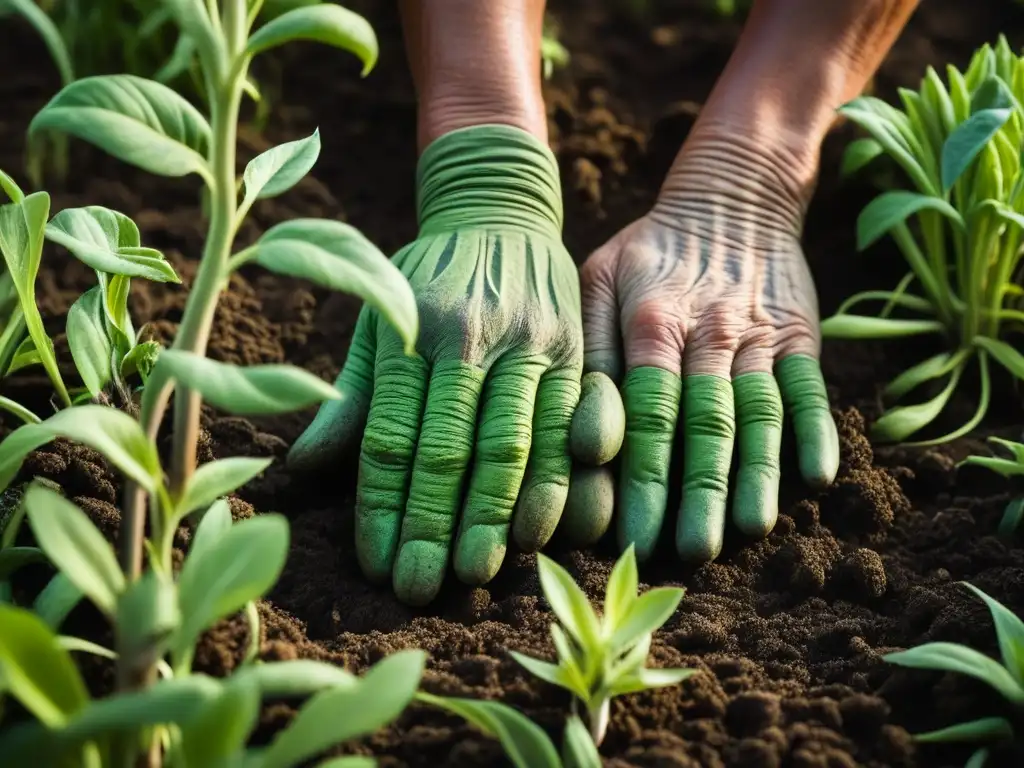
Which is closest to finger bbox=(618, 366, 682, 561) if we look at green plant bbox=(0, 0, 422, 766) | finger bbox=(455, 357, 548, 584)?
finger bbox=(455, 357, 548, 584)

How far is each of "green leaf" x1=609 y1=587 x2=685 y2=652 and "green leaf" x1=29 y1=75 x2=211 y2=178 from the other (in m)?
0.53

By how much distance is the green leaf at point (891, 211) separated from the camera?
4.36 ft

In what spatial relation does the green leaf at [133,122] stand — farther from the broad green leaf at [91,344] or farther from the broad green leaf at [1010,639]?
the broad green leaf at [1010,639]

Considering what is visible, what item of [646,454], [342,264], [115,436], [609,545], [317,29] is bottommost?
[609,545]

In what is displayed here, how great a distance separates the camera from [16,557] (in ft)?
3.29

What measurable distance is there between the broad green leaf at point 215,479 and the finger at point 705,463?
1.85 feet

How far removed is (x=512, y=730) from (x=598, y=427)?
1.45ft

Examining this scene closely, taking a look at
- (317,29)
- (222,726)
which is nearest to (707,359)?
(317,29)

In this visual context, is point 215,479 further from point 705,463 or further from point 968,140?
point 968,140

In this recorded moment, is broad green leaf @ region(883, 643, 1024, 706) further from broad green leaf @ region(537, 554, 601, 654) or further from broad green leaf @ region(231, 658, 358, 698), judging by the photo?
broad green leaf @ region(231, 658, 358, 698)

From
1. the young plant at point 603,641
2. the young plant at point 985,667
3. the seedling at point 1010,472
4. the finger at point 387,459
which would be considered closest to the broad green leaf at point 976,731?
Result: the young plant at point 985,667

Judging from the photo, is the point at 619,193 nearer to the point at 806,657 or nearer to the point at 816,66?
the point at 816,66

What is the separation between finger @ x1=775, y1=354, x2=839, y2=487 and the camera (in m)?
1.25

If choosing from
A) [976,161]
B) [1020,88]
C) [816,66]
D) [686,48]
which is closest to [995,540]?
[976,161]
